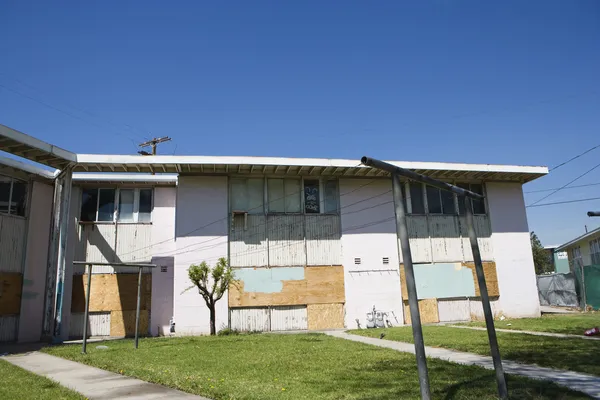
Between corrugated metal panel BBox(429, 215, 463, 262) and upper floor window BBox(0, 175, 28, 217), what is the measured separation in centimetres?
2089

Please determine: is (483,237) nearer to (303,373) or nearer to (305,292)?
(305,292)

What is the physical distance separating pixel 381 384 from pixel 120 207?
19827mm

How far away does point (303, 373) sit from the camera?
9.44 meters

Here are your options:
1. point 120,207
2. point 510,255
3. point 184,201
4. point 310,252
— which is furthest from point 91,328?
point 510,255

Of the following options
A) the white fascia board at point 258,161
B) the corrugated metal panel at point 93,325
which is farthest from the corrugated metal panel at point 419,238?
the corrugated metal panel at point 93,325

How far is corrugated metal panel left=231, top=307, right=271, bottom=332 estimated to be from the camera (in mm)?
22781

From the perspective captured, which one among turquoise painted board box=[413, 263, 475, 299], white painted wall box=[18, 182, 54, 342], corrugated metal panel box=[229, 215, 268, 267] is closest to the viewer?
white painted wall box=[18, 182, 54, 342]

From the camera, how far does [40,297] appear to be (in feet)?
73.5

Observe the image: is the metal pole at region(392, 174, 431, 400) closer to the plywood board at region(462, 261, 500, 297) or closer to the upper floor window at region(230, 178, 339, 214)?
the upper floor window at region(230, 178, 339, 214)

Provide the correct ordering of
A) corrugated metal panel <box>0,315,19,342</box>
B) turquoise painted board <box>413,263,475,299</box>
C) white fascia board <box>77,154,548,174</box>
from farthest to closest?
turquoise painted board <box>413,263,475,299</box>, white fascia board <box>77,154,548,174</box>, corrugated metal panel <box>0,315,19,342</box>

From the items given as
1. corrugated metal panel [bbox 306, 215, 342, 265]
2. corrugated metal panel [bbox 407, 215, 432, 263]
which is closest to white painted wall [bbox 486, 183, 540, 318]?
corrugated metal panel [bbox 407, 215, 432, 263]

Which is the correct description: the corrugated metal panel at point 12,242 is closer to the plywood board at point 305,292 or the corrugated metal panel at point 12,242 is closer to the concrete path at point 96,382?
the concrete path at point 96,382

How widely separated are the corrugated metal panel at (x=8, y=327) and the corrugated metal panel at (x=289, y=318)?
11.8 metres

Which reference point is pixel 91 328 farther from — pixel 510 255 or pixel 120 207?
pixel 510 255
